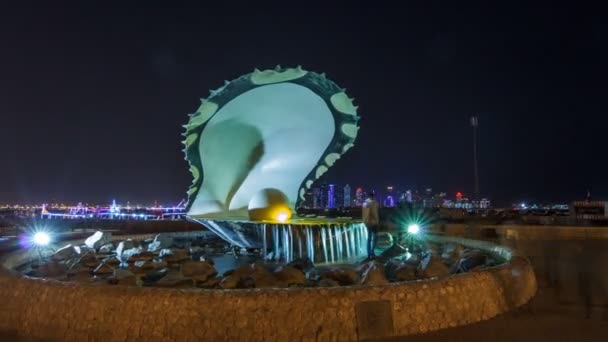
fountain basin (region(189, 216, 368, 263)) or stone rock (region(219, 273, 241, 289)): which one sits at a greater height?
fountain basin (region(189, 216, 368, 263))

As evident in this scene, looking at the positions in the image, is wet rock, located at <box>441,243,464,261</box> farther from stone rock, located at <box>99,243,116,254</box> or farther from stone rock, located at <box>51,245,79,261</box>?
stone rock, located at <box>51,245,79,261</box>

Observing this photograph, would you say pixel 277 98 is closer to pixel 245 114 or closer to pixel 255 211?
pixel 245 114

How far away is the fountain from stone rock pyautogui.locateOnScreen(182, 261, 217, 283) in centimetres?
307

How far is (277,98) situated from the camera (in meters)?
14.4

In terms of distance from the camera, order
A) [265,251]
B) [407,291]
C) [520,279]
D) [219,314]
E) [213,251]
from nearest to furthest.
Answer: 1. [219,314]
2. [407,291]
3. [520,279]
4. [265,251]
5. [213,251]

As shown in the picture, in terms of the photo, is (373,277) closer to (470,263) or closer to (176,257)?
(470,263)

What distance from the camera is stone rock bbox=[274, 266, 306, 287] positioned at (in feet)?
26.2

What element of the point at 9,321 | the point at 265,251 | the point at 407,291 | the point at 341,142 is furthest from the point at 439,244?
the point at 9,321

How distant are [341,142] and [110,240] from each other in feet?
23.1

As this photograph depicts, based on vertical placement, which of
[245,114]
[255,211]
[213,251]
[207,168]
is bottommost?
[213,251]

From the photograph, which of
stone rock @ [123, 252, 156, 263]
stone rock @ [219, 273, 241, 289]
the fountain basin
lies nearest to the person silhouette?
the fountain basin

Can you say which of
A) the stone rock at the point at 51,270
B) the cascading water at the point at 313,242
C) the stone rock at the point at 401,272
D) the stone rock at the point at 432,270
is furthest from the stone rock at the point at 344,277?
the stone rock at the point at 51,270

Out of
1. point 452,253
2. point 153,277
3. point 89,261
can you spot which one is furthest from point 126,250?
point 452,253

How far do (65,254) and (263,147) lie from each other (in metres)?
5.99
